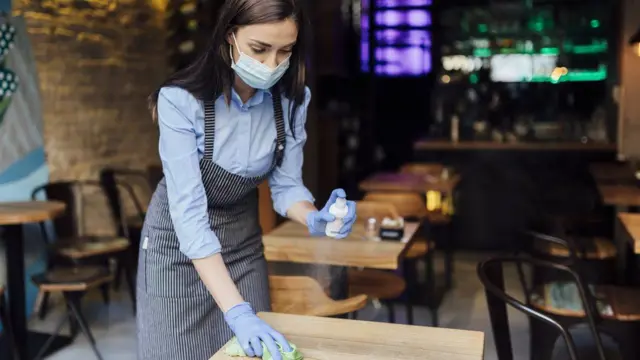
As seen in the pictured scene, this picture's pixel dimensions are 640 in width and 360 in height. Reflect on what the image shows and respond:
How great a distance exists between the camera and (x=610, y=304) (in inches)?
119

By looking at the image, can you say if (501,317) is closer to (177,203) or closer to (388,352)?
(388,352)

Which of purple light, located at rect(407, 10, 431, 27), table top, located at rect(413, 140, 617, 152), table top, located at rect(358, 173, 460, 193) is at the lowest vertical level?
table top, located at rect(358, 173, 460, 193)

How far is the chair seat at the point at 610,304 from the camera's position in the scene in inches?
113

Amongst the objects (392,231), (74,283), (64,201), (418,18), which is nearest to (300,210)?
(392,231)

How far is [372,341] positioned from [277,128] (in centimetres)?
62

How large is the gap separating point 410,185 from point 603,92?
300 cm

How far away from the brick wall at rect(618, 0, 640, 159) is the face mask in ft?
16.0

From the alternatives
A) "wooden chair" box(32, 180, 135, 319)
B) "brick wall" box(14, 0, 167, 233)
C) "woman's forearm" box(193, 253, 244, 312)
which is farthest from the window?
"woman's forearm" box(193, 253, 244, 312)

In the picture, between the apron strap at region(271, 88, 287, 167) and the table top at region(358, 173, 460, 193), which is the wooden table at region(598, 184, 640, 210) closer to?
the table top at region(358, 173, 460, 193)

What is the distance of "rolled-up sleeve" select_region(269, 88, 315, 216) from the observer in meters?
2.02

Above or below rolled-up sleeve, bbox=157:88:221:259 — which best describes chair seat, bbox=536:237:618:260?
below

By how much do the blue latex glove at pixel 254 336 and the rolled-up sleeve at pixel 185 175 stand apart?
0.19 m

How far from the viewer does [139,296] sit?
6.75ft

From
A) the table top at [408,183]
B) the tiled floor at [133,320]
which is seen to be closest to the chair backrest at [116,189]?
the tiled floor at [133,320]
